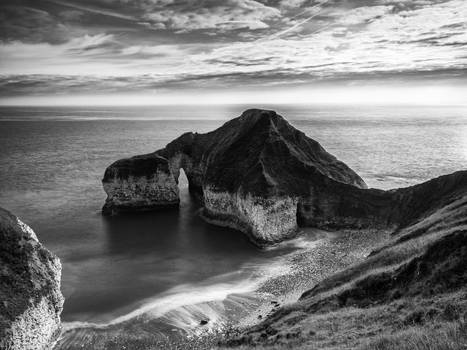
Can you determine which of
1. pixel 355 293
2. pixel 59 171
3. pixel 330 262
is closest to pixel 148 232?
pixel 330 262

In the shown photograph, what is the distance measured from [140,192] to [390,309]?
155 ft

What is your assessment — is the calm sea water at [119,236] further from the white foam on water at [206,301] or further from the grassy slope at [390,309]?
the grassy slope at [390,309]

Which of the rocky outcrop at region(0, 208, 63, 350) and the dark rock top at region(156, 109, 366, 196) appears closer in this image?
the rocky outcrop at region(0, 208, 63, 350)

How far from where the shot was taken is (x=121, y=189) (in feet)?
197

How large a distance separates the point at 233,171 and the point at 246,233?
921 cm

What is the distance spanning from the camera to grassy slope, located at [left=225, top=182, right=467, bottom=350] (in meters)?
13.9

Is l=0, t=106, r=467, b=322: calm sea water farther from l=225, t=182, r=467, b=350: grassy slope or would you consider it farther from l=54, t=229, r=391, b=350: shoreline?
l=225, t=182, r=467, b=350: grassy slope

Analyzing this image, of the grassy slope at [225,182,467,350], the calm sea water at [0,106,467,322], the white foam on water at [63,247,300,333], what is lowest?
the white foam on water at [63,247,300,333]

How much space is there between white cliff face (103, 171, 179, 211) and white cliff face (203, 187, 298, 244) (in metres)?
12.8

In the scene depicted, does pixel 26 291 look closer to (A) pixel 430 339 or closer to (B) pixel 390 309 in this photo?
(B) pixel 390 309

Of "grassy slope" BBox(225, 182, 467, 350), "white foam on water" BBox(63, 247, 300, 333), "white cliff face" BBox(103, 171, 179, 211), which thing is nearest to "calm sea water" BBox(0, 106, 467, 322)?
"white foam on water" BBox(63, 247, 300, 333)

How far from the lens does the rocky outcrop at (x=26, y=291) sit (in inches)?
902

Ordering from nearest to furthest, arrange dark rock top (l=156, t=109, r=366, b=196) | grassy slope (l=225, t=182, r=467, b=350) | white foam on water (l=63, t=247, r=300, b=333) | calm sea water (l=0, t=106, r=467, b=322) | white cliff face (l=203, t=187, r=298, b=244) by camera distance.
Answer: grassy slope (l=225, t=182, r=467, b=350) < white foam on water (l=63, t=247, r=300, b=333) < calm sea water (l=0, t=106, r=467, b=322) < white cliff face (l=203, t=187, r=298, b=244) < dark rock top (l=156, t=109, r=366, b=196)

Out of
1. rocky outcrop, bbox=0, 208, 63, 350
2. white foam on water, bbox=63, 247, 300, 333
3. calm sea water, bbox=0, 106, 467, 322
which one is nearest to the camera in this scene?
rocky outcrop, bbox=0, 208, 63, 350
